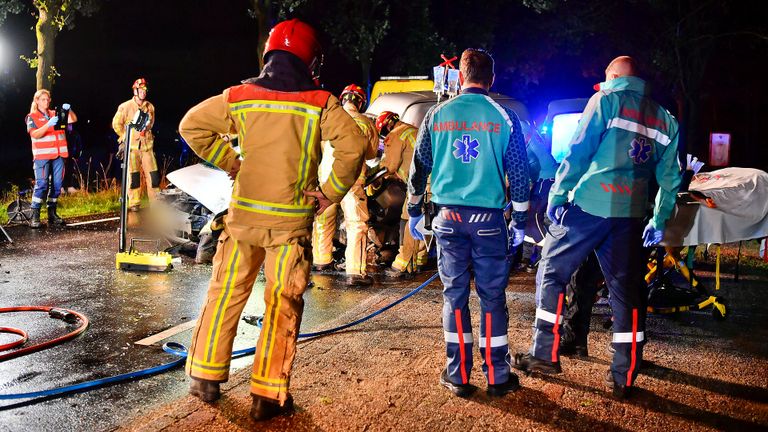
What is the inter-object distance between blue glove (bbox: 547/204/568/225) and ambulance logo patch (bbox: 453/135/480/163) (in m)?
0.69

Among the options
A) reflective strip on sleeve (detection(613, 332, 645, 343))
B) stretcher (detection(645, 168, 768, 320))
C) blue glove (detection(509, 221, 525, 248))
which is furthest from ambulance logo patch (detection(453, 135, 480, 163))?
stretcher (detection(645, 168, 768, 320))

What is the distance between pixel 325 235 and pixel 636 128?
15.7 feet

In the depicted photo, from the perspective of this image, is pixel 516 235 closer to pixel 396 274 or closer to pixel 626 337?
pixel 626 337

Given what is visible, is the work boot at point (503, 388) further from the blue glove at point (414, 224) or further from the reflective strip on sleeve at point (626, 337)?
the blue glove at point (414, 224)

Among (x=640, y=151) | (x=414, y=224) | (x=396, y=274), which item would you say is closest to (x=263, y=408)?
(x=414, y=224)

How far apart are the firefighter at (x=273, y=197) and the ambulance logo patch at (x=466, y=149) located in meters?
0.65

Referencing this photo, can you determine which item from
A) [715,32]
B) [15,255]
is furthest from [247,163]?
[715,32]

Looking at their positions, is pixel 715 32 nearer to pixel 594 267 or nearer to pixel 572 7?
pixel 572 7

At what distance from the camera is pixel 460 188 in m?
4.95

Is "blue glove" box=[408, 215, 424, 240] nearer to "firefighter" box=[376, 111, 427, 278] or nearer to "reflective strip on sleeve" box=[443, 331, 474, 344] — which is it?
"reflective strip on sleeve" box=[443, 331, 474, 344]

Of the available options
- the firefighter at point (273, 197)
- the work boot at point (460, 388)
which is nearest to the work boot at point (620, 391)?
the work boot at point (460, 388)

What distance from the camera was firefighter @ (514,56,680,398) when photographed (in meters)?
5.00

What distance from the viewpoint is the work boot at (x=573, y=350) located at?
5.89m

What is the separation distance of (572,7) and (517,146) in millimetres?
23750
